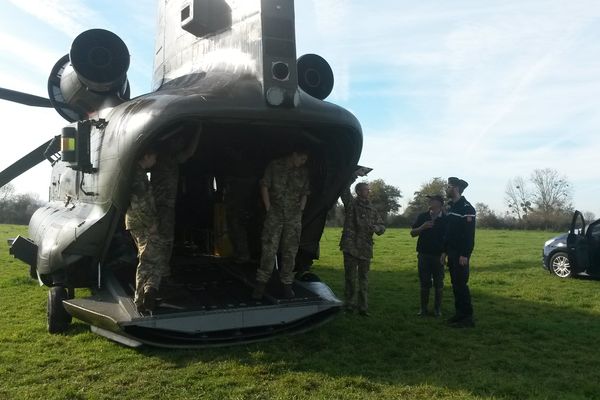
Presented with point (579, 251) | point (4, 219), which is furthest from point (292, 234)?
point (4, 219)

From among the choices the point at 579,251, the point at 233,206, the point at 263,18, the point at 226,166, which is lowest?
the point at 579,251

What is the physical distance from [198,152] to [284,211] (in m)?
1.65

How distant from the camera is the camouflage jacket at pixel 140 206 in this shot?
5.50 meters

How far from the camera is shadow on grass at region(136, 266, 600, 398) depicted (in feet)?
15.5

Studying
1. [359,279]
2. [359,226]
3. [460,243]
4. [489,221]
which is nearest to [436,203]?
[460,243]

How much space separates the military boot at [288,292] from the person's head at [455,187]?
246cm

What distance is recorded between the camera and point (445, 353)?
222 inches

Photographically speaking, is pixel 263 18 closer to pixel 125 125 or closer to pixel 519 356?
pixel 125 125

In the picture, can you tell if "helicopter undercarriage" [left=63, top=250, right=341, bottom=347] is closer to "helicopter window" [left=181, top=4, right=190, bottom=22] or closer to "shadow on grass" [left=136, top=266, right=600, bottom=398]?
"shadow on grass" [left=136, top=266, right=600, bottom=398]

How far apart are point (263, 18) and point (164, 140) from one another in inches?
64.1

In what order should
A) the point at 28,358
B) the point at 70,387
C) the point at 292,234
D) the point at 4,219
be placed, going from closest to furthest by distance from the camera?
1. the point at 70,387
2. the point at 28,358
3. the point at 292,234
4. the point at 4,219

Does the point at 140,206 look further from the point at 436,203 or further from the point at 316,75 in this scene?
the point at 436,203

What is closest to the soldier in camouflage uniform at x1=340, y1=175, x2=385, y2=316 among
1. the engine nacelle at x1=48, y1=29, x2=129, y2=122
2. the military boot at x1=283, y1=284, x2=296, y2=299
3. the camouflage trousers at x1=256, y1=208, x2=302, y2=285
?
the camouflage trousers at x1=256, y1=208, x2=302, y2=285

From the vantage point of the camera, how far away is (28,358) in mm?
5359
